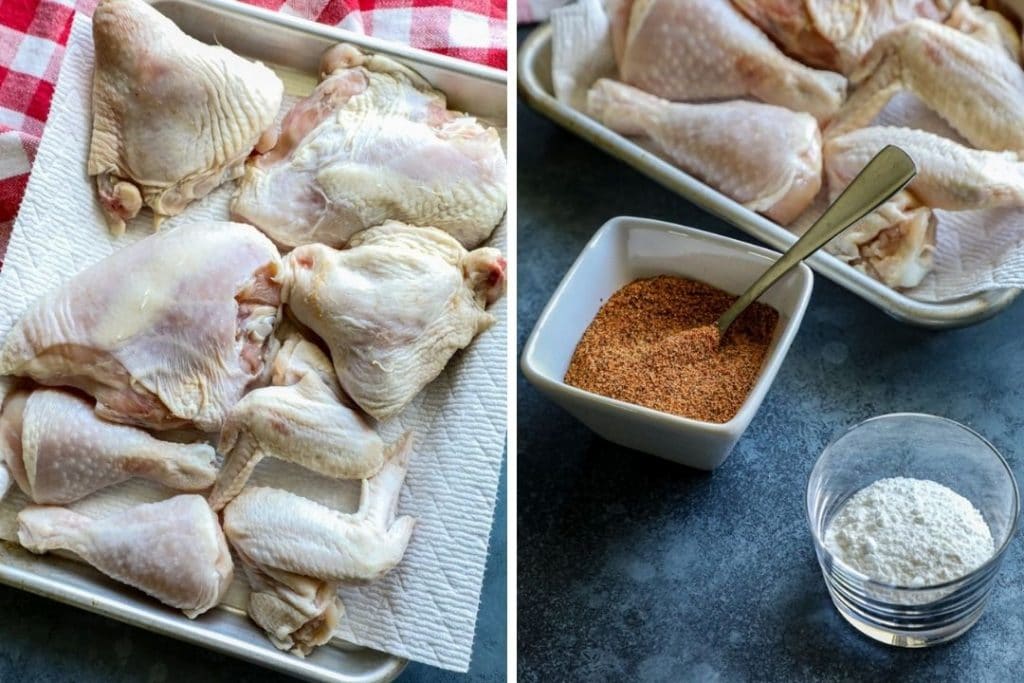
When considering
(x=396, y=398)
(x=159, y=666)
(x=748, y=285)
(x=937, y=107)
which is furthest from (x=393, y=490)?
(x=937, y=107)

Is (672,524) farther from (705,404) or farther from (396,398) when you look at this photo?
(396,398)

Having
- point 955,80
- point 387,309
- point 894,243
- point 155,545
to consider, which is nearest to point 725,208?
point 894,243

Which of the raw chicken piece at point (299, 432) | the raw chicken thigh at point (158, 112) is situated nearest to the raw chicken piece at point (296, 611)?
the raw chicken piece at point (299, 432)

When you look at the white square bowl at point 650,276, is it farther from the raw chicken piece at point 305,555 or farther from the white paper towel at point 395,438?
the raw chicken piece at point 305,555

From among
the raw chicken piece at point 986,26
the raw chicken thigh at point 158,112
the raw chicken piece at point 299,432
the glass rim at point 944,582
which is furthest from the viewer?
→ the raw chicken piece at point 986,26

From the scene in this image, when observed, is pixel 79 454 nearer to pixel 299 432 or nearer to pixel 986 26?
pixel 299 432

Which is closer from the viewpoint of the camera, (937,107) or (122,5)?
(122,5)
